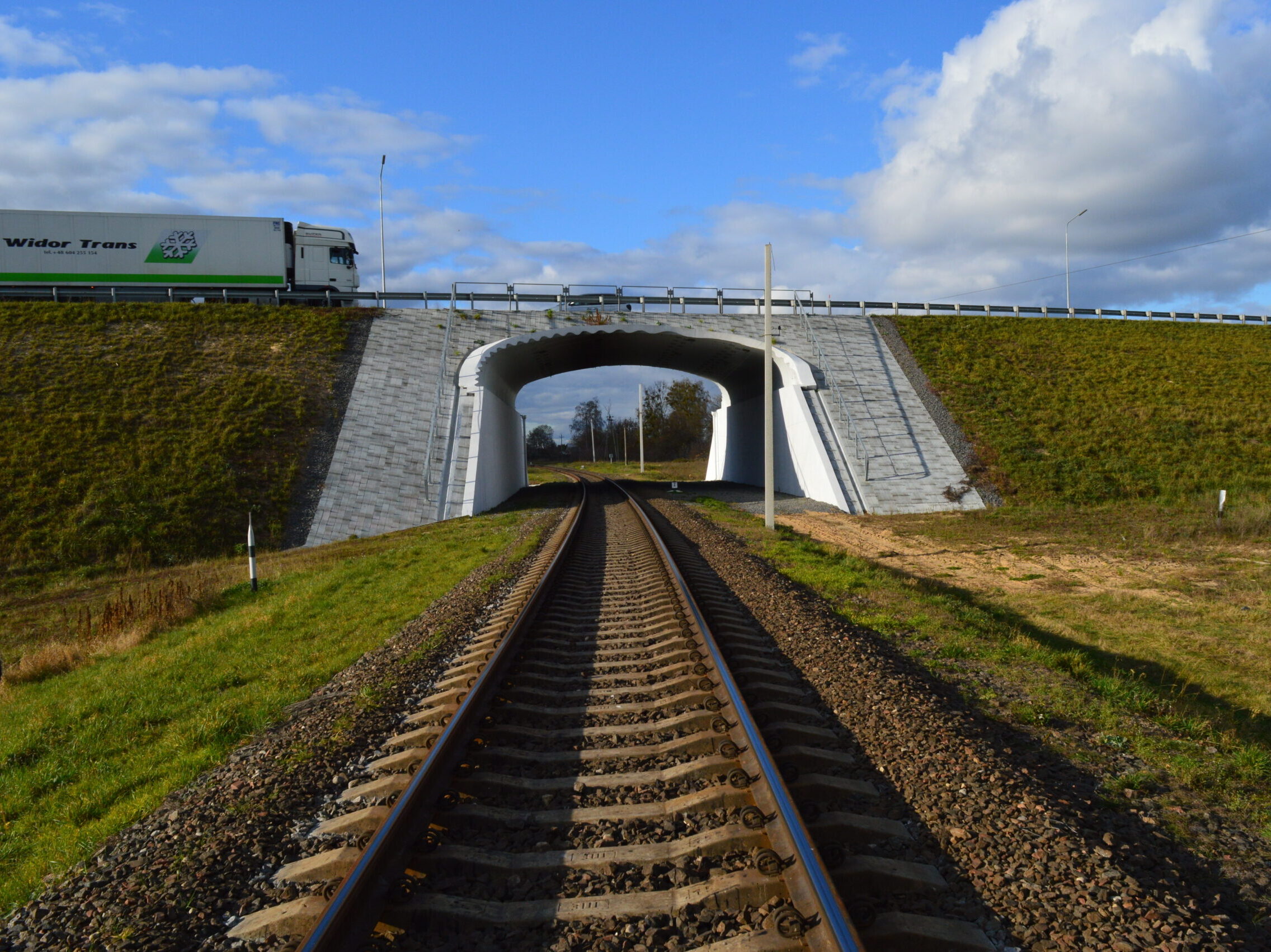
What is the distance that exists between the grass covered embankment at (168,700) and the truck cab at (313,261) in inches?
981

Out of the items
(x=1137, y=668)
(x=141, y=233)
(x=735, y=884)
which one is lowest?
(x=1137, y=668)

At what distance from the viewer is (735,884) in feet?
10.3

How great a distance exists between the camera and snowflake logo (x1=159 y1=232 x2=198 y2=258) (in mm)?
32875

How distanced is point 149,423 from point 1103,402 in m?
32.9

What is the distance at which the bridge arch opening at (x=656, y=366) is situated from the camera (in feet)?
81.7

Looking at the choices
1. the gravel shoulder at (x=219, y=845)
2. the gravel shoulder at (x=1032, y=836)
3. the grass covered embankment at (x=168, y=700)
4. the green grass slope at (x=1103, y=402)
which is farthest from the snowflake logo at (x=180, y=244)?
the gravel shoulder at (x=1032, y=836)

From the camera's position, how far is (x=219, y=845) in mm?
3906

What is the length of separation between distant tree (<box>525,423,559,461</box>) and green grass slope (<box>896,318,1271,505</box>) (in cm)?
9943

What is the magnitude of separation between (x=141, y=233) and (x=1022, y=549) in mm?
35953

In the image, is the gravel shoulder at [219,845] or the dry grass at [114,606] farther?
the dry grass at [114,606]

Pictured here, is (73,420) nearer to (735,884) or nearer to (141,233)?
(141,233)

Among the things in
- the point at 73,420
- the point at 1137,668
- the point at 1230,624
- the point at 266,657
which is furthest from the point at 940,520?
the point at 73,420

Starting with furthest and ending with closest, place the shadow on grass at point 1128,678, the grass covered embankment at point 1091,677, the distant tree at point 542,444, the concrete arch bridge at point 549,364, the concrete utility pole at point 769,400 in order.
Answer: the distant tree at point 542,444, the concrete arch bridge at point 549,364, the concrete utility pole at point 769,400, the shadow on grass at point 1128,678, the grass covered embankment at point 1091,677

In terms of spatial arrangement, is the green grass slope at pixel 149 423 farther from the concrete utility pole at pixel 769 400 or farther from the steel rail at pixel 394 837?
the steel rail at pixel 394 837
